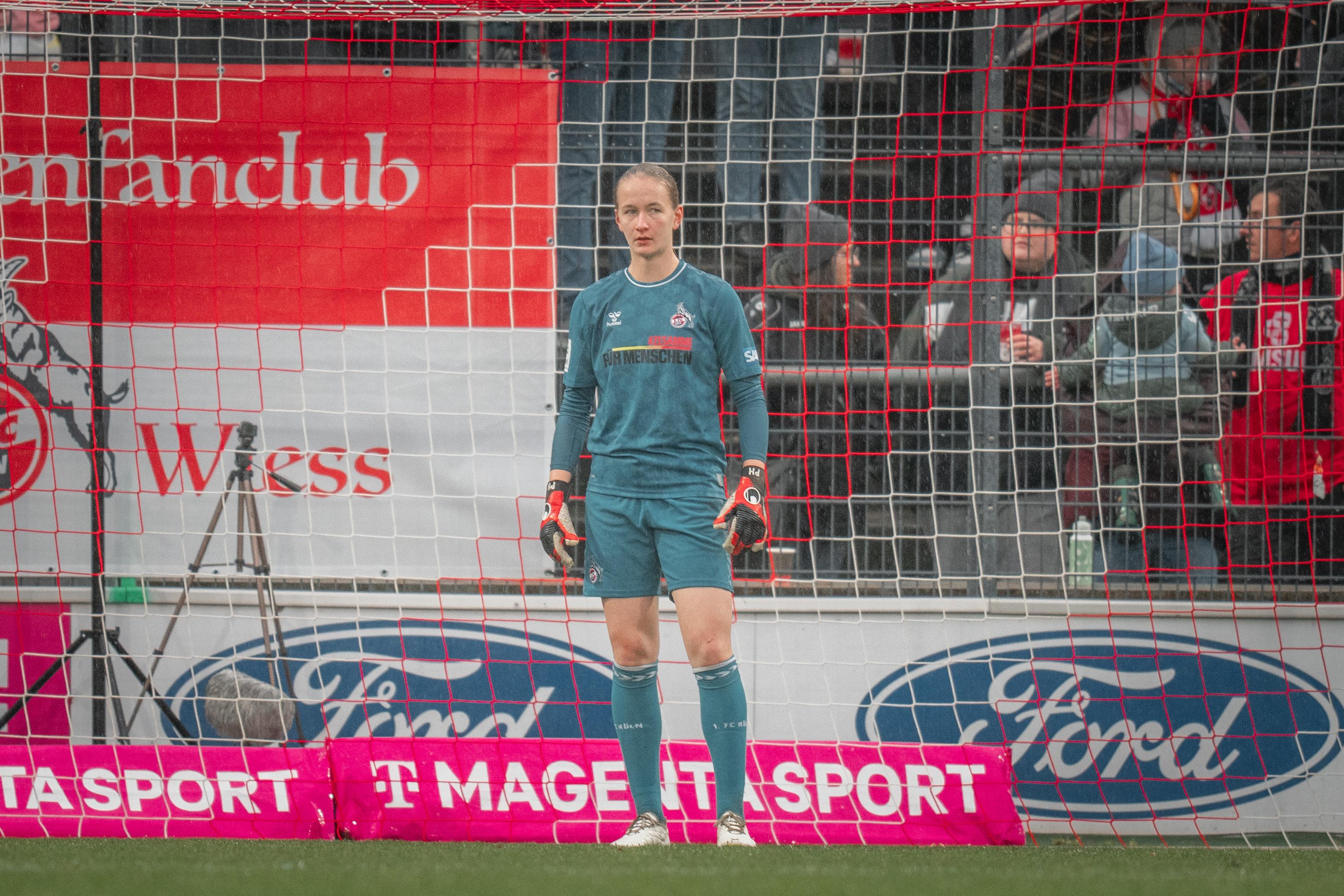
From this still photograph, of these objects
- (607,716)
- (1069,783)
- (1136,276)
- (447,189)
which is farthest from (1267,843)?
(447,189)

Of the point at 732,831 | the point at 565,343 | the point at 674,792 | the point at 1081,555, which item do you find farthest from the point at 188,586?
the point at 1081,555

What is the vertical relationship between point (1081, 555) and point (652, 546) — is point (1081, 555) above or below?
below

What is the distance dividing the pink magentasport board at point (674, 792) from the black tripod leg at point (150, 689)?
0.88 m

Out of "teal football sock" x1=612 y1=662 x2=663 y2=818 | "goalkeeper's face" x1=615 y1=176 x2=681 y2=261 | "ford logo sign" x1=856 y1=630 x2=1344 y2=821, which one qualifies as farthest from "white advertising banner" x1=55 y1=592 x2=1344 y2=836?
"goalkeeper's face" x1=615 y1=176 x2=681 y2=261

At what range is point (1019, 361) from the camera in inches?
178

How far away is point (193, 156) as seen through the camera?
452 cm

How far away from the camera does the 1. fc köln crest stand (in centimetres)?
456

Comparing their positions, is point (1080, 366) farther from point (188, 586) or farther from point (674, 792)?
point (188, 586)

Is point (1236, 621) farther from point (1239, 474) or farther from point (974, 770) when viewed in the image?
point (974, 770)

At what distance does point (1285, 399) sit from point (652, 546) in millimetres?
2706

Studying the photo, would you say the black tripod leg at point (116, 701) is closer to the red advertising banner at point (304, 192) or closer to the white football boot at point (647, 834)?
the red advertising banner at point (304, 192)

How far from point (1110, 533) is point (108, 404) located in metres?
3.84

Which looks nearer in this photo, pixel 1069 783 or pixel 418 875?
pixel 418 875

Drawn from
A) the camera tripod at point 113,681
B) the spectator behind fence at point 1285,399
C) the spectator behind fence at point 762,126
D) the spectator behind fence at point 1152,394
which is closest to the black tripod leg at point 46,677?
the camera tripod at point 113,681
